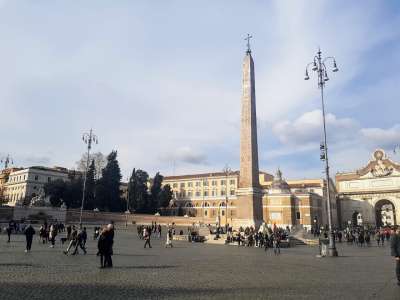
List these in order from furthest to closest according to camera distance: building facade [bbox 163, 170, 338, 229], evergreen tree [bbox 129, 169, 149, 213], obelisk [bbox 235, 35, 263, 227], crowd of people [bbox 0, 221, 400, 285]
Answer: evergreen tree [bbox 129, 169, 149, 213] → building facade [bbox 163, 170, 338, 229] → obelisk [bbox 235, 35, 263, 227] → crowd of people [bbox 0, 221, 400, 285]

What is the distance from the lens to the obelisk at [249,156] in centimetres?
3081

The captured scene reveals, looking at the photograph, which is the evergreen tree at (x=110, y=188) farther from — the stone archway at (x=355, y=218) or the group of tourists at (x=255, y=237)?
the stone archway at (x=355, y=218)

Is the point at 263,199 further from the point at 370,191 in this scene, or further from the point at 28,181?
the point at 28,181

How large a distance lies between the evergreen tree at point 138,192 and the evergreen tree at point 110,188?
4454 mm

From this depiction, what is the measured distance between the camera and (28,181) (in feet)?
265

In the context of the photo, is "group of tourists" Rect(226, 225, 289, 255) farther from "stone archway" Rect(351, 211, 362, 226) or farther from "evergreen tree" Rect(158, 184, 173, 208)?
"stone archway" Rect(351, 211, 362, 226)

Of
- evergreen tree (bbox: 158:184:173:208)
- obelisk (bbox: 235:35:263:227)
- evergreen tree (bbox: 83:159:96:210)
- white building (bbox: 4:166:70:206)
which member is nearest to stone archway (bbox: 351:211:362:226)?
evergreen tree (bbox: 158:184:173:208)

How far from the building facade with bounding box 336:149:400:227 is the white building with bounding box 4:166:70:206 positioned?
59453 millimetres

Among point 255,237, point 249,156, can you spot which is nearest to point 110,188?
point 249,156

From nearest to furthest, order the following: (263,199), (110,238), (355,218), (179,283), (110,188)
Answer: (179,283) < (110,238) < (110,188) < (263,199) < (355,218)

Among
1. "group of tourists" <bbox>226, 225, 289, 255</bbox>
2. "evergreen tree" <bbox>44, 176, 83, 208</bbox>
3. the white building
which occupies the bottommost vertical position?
"group of tourists" <bbox>226, 225, 289, 255</bbox>

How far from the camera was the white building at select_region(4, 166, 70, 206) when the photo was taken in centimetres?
8056

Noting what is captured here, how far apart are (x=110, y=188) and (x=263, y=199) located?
25801 millimetres

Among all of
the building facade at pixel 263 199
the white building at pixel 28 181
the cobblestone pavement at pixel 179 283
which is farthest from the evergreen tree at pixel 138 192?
the cobblestone pavement at pixel 179 283
